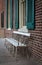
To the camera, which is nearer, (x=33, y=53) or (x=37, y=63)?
(x=37, y=63)

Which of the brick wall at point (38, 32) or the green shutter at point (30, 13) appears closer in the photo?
the brick wall at point (38, 32)

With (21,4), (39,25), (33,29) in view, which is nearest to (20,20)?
(21,4)

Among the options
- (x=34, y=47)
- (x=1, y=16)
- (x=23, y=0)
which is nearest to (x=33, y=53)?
(x=34, y=47)

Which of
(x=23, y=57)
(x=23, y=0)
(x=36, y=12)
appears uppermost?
(x=23, y=0)

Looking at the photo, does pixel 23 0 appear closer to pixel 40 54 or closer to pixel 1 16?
pixel 40 54

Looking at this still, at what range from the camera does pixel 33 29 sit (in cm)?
657

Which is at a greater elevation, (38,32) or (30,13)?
(30,13)

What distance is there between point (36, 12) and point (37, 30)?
53 cm

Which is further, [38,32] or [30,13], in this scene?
[30,13]

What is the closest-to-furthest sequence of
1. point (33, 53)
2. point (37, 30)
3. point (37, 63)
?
point (37, 63), point (37, 30), point (33, 53)

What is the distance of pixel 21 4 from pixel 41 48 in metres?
3.47

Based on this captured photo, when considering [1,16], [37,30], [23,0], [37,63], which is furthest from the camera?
[1,16]

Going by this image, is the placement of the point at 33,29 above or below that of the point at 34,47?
above

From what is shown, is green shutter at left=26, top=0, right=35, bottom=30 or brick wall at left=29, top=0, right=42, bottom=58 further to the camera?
green shutter at left=26, top=0, right=35, bottom=30
